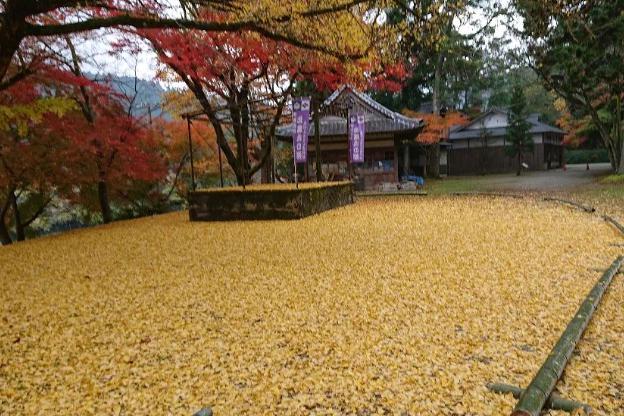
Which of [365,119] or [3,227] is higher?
[365,119]

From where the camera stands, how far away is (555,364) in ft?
6.61

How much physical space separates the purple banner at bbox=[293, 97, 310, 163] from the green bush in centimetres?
2781

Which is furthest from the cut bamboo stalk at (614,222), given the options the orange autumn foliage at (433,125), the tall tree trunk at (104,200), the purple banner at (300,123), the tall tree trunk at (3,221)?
the orange autumn foliage at (433,125)

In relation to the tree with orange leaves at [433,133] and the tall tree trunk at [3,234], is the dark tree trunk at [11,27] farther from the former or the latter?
the tree with orange leaves at [433,133]

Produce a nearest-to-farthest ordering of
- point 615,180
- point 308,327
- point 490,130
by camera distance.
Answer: point 308,327, point 615,180, point 490,130

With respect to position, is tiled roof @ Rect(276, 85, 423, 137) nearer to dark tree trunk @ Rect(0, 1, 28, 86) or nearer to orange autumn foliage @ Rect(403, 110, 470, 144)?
orange autumn foliage @ Rect(403, 110, 470, 144)

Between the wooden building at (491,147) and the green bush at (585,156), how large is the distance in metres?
5.23

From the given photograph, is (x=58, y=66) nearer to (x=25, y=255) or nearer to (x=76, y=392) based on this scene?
(x=25, y=255)

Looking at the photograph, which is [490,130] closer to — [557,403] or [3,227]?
[3,227]

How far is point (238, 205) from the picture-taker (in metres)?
8.94

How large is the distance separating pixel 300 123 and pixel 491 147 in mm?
20076

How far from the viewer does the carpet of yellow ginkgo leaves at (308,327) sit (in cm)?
198

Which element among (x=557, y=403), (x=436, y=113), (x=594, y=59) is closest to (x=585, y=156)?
(x=436, y=113)

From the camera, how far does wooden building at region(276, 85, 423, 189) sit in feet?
57.0
